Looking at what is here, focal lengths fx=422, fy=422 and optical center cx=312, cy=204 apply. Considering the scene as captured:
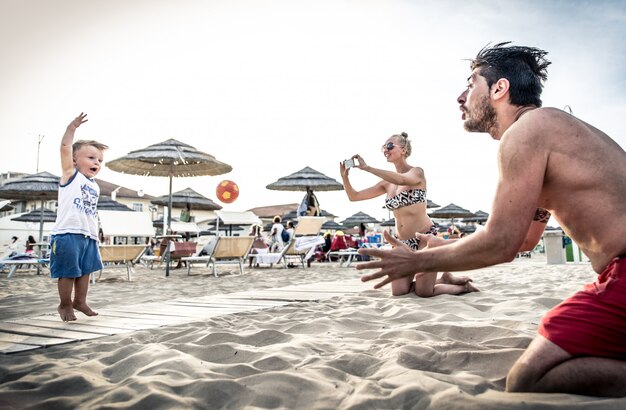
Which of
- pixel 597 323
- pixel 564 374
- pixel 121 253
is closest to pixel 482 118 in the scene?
pixel 597 323

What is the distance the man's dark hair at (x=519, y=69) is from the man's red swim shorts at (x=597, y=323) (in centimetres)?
75

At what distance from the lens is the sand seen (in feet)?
4.86

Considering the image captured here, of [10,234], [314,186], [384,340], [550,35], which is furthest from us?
[10,234]

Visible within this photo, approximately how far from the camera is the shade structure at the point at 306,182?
15.4 m

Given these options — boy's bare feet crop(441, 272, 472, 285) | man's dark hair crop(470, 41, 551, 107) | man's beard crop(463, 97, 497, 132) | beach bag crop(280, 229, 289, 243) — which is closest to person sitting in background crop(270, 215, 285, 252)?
beach bag crop(280, 229, 289, 243)

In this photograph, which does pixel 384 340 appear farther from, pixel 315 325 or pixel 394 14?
pixel 394 14

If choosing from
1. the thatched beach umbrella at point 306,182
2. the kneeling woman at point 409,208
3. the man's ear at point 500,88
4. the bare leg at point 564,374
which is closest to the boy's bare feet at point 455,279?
the kneeling woman at point 409,208

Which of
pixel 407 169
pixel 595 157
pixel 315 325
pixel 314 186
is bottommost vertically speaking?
pixel 315 325

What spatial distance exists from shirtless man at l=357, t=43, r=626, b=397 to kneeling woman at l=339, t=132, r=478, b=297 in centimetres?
251

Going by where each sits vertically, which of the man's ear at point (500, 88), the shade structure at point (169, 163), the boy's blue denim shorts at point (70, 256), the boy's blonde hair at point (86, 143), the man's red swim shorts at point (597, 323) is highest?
the shade structure at point (169, 163)

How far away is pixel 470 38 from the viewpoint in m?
4.52

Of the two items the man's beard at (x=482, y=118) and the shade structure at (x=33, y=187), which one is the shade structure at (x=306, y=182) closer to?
the shade structure at (x=33, y=187)

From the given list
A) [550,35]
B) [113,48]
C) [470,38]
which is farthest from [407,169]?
[113,48]

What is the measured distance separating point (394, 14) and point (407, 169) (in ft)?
7.13
